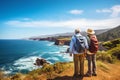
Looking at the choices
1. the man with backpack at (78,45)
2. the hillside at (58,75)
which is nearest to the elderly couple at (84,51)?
the man with backpack at (78,45)

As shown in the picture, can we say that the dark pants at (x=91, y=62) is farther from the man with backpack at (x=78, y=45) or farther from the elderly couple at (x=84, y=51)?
the man with backpack at (x=78, y=45)

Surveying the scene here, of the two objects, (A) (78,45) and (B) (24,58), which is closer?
(A) (78,45)

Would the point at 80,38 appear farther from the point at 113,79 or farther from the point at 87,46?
the point at 113,79

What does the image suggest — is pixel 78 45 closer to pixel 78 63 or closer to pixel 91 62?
pixel 78 63

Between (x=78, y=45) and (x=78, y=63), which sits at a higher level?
(x=78, y=45)

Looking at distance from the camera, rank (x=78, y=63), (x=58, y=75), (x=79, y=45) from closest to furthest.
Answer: (x=79, y=45), (x=78, y=63), (x=58, y=75)

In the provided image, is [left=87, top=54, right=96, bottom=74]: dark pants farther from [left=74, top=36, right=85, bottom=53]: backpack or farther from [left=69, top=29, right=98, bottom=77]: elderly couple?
[left=74, top=36, right=85, bottom=53]: backpack

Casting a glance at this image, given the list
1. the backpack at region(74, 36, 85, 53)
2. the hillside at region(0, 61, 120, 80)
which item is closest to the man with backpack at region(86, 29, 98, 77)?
the backpack at region(74, 36, 85, 53)

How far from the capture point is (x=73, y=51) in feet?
25.0

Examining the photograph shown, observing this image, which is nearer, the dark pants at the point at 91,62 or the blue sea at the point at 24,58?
the dark pants at the point at 91,62

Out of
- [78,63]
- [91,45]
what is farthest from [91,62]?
[91,45]

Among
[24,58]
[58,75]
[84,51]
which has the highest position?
[84,51]

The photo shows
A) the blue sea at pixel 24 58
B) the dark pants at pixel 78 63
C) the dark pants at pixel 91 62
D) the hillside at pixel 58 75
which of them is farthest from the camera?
the blue sea at pixel 24 58

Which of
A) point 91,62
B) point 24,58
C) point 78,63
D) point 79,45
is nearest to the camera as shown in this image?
point 79,45
